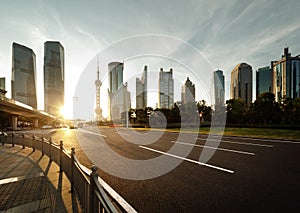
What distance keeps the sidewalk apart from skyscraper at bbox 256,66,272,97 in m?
207

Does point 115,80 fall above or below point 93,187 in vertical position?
above

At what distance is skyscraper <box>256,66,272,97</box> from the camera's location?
17862cm

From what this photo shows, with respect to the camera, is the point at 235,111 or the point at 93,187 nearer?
the point at 93,187

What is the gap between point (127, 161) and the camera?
27.1 feet

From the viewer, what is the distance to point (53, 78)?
174m

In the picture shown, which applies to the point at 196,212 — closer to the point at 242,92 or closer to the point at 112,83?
the point at 112,83

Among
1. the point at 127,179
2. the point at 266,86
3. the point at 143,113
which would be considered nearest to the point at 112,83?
the point at 143,113

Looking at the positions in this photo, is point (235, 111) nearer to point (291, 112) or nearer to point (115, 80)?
point (291, 112)

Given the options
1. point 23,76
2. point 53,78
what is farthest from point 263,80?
point 23,76

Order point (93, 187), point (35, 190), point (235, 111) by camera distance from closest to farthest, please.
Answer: point (93, 187), point (35, 190), point (235, 111)

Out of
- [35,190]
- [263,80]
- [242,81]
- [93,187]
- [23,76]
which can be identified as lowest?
[35,190]

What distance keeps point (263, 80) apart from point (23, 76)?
9261 inches

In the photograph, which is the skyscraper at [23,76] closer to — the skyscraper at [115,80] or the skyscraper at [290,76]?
the skyscraper at [115,80]

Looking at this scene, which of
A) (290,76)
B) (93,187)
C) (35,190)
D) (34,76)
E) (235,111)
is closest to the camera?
(93,187)
